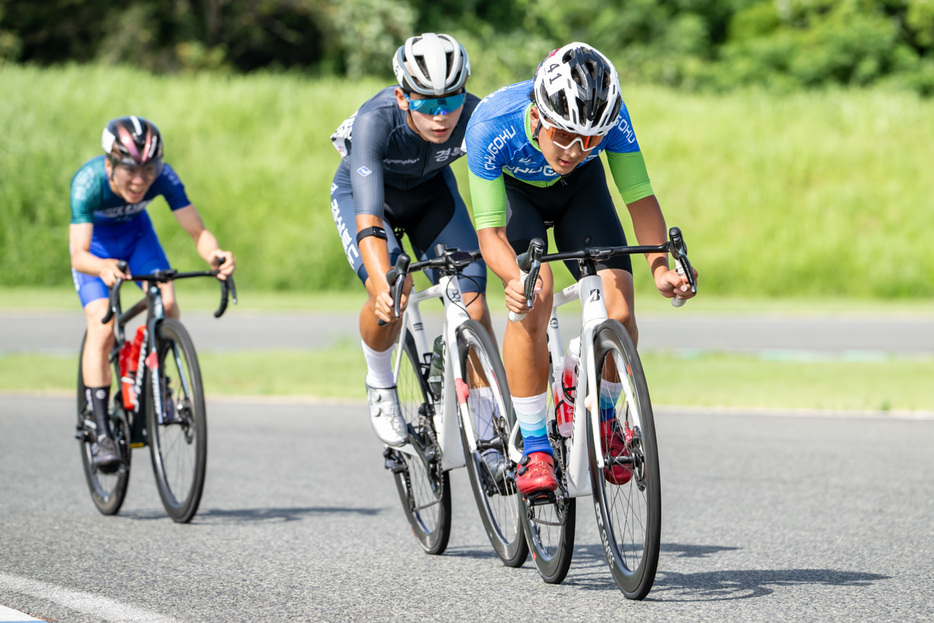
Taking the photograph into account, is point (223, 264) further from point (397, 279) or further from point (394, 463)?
point (397, 279)

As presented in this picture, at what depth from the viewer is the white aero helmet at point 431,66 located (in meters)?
5.52

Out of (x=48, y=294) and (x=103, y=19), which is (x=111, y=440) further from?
(x=103, y=19)

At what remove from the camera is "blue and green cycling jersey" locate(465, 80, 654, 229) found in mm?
4996

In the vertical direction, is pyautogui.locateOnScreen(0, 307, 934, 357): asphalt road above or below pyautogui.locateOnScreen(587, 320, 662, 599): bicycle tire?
below

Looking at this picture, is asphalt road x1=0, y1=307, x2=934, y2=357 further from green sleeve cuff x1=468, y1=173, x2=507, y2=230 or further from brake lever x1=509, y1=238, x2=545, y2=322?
brake lever x1=509, y1=238, x2=545, y2=322

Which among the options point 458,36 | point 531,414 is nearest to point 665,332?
point 531,414

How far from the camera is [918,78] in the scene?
38.8 metres

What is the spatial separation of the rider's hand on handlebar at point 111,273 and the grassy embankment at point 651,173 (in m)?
15.6

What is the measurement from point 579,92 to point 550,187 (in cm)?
92

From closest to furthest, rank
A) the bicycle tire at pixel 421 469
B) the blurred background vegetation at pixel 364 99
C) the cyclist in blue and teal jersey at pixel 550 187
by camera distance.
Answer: the cyclist in blue and teal jersey at pixel 550 187
the bicycle tire at pixel 421 469
the blurred background vegetation at pixel 364 99

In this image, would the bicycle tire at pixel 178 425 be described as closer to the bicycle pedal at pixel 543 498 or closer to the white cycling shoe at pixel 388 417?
the white cycling shoe at pixel 388 417

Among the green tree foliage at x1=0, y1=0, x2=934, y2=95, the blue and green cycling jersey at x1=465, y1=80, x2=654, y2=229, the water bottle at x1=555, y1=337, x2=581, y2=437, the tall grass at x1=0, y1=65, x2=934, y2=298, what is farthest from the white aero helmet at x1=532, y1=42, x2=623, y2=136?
the green tree foliage at x1=0, y1=0, x2=934, y2=95

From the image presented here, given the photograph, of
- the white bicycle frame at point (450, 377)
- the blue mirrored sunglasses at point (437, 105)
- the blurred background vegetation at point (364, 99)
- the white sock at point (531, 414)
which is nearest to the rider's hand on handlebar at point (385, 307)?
the white bicycle frame at point (450, 377)

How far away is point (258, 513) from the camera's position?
6922 millimetres
